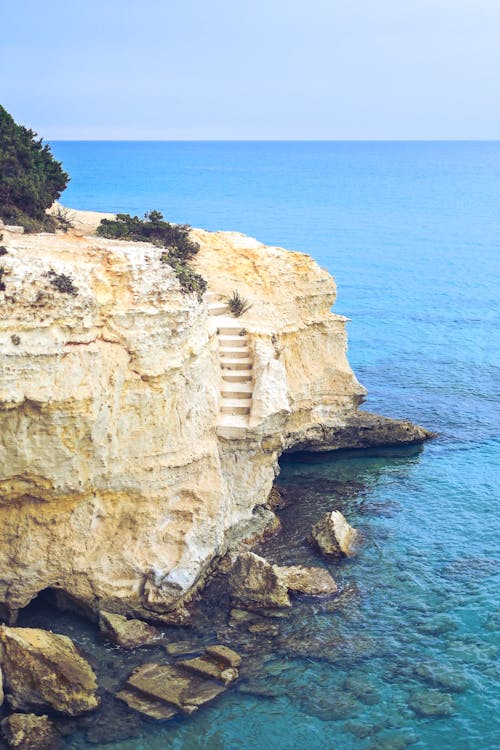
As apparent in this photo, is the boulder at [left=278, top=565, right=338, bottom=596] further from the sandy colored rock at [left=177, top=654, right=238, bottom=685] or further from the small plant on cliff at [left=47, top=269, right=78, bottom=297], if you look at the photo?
the small plant on cliff at [left=47, top=269, right=78, bottom=297]

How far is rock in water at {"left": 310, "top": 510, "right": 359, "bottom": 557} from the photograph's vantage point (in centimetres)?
2456

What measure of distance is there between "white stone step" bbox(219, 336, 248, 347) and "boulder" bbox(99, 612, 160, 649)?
8704 millimetres

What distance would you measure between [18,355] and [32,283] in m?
1.81

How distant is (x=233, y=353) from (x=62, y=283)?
24.0 feet

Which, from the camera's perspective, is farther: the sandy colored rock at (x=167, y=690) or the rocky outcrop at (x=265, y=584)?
the rocky outcrop at (x=265, y=584)

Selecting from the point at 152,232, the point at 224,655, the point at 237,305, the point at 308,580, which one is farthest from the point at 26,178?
the point at 224,655

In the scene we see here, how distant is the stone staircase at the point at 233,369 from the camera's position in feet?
80.1

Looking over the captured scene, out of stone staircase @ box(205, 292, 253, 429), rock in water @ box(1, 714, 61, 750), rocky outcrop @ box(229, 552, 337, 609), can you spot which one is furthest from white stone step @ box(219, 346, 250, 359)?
rock in water @ box(1, 714, 61, 750)

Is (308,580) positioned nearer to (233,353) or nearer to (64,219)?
(233,353)

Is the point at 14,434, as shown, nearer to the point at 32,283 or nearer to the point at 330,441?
the point at 32,283

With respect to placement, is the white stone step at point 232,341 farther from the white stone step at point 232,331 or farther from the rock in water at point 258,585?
the rock in water at point 258,585

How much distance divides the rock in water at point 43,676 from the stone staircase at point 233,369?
7.47 m

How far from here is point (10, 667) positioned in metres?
18.7

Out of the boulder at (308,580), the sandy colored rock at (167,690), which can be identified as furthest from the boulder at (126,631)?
the boulder at (308,580)
